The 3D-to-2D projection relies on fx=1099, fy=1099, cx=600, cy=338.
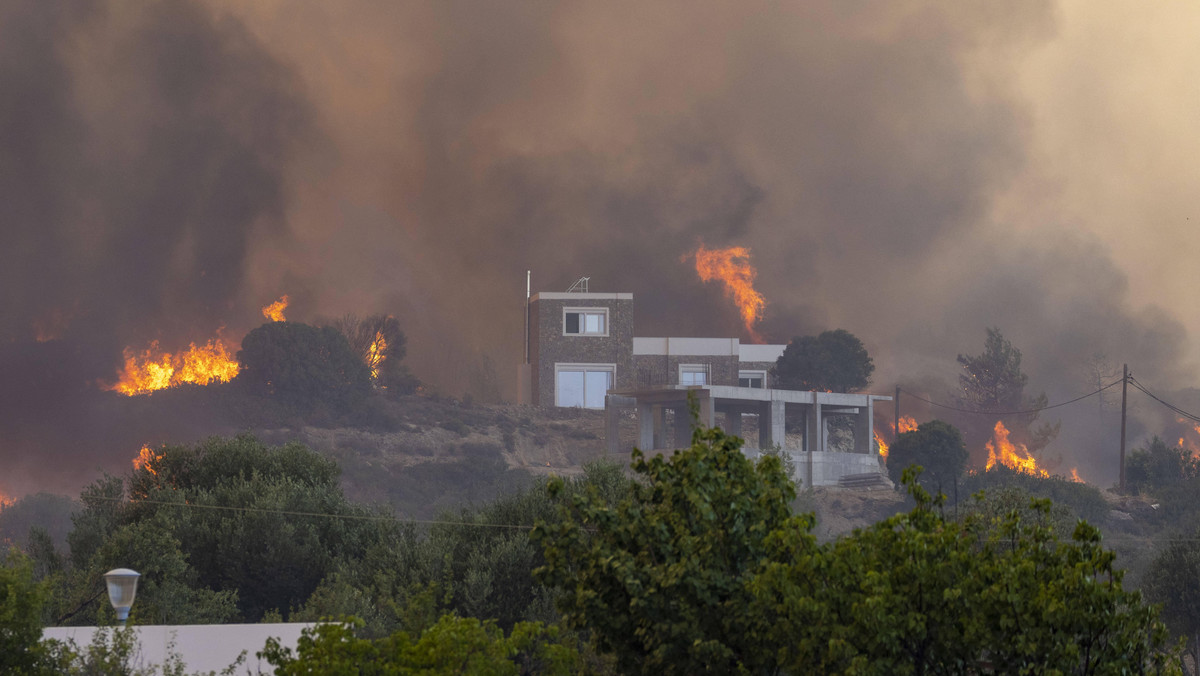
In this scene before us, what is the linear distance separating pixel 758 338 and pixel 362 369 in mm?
42120

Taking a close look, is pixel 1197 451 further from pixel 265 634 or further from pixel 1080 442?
pixel 265 634

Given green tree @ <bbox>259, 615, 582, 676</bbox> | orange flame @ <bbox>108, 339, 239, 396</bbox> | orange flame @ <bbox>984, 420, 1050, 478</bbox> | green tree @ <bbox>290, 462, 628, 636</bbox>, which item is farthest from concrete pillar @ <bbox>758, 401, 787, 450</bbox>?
green tree @ <bbox>259, 615, 582, 676</bbox>

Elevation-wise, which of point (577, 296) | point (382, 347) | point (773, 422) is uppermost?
point (577, 296)

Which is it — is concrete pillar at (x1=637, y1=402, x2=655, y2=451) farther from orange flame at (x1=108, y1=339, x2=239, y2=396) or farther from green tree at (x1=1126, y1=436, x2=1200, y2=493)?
orange flame at (x1=108, y1=339, x2=239, y2=396)

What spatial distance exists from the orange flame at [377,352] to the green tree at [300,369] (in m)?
8.65

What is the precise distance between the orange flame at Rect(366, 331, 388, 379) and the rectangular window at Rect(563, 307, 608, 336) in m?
23.9

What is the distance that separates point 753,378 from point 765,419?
15.6 meters

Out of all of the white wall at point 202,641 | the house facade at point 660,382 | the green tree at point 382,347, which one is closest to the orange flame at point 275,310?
the green tree at point 382,347

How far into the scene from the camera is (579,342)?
85000 mm

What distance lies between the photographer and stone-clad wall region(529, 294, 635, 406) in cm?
8412

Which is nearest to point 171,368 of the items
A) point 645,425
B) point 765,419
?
point 645,425

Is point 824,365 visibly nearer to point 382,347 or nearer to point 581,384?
point 581,384

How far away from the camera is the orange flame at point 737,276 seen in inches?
4564

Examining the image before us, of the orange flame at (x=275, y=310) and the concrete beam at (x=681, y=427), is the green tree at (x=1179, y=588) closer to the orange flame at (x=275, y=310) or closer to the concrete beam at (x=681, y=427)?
the concrete beam at (x=681, y=427)
